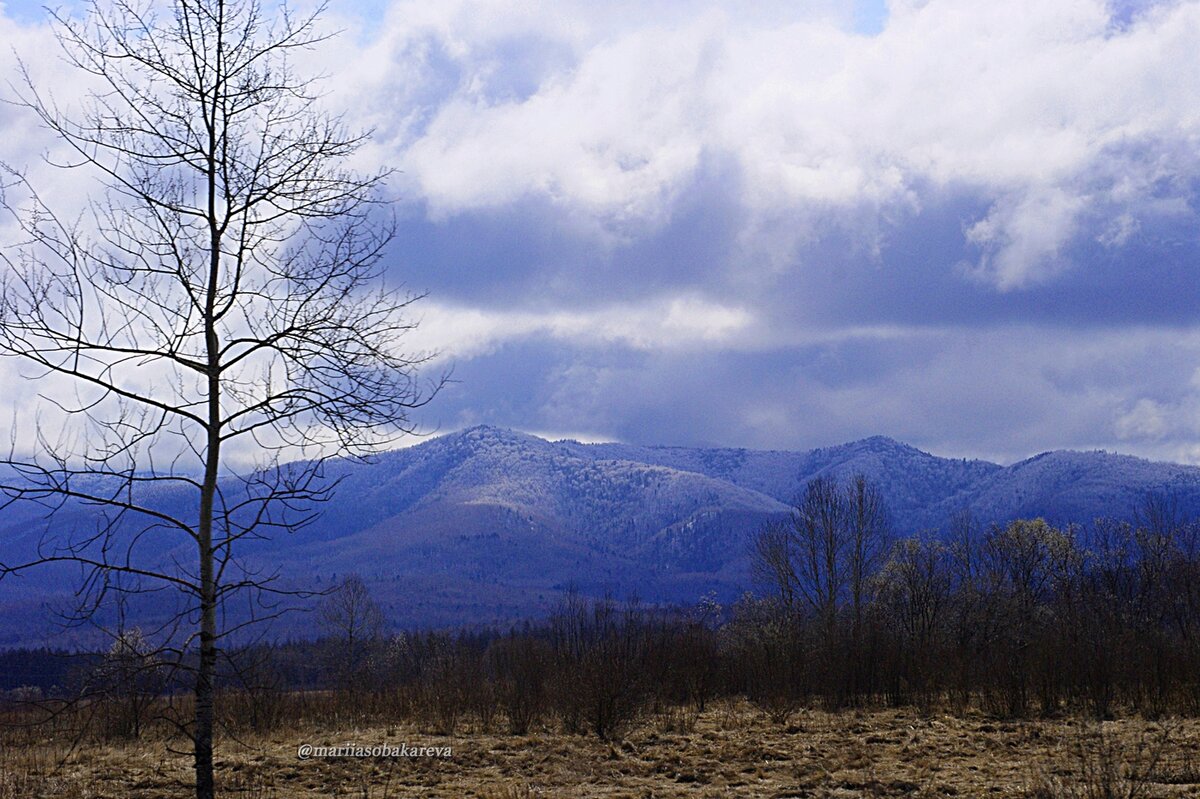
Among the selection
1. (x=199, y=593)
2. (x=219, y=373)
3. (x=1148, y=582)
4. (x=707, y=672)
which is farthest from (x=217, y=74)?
(x=1148, y=582)

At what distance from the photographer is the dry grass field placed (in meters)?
13.7

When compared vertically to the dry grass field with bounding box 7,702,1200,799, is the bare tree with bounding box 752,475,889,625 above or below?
above

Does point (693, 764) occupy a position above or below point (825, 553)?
below

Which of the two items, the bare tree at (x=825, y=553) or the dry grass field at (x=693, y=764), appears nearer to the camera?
the dry grass field at (x=693, y=764)

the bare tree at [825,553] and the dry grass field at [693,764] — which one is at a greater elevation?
the bare tree at [825,553]

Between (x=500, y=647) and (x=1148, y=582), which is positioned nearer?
(x=500, y=647)

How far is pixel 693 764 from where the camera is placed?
1645 cm

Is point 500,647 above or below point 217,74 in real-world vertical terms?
below

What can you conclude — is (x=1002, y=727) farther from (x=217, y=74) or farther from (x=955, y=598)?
(x=955, y=598)

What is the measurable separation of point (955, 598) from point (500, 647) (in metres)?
31.5

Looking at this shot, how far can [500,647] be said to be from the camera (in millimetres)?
29344

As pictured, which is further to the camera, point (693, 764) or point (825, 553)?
point (825, 553)

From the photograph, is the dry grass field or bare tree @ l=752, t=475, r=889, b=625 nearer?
the dry grass field

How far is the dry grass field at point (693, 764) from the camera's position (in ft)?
44.9
